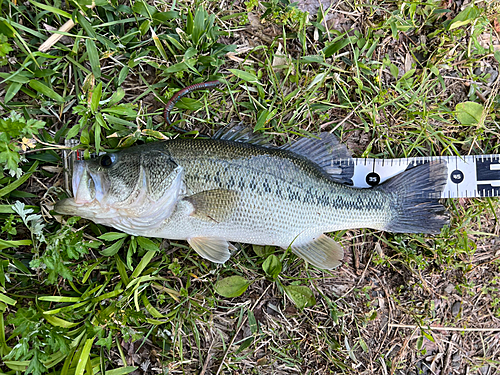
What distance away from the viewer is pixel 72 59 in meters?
2.81

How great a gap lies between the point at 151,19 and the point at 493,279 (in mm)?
4149

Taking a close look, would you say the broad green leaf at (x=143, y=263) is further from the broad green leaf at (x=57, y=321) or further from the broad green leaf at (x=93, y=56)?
the broad green leaf at (x=93, y=56)

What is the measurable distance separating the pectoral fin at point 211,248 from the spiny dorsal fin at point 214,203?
0.21 m

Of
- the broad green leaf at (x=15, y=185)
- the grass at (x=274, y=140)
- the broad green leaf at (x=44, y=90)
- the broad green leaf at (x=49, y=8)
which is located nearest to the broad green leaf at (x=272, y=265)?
the grass at (x=274, y=140)

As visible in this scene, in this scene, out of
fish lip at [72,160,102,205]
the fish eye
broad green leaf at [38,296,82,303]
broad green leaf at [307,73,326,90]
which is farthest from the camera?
broad green leaf at [307,73,326,90]

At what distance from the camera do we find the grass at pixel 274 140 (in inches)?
107

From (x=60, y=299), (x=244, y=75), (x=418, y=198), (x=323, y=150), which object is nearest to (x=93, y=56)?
(x=244, y=75)

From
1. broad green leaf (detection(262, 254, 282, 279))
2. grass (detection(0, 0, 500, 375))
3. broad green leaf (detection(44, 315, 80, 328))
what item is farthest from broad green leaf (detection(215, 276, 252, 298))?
broad green leaf (detection(44, 315, 80, 328))

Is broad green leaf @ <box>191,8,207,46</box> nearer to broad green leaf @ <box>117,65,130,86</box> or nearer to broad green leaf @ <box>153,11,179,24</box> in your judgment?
broad green leaf @ <box>153,11,179,24</box>

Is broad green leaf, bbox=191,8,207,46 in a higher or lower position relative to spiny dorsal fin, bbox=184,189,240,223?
higher

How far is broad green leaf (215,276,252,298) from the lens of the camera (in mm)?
2951

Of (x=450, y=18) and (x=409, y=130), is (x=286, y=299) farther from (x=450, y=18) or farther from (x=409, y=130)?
(x=450, y=18)

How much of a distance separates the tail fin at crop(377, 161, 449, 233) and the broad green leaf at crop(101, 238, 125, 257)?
2393 mm

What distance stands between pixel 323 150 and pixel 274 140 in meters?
0.47
